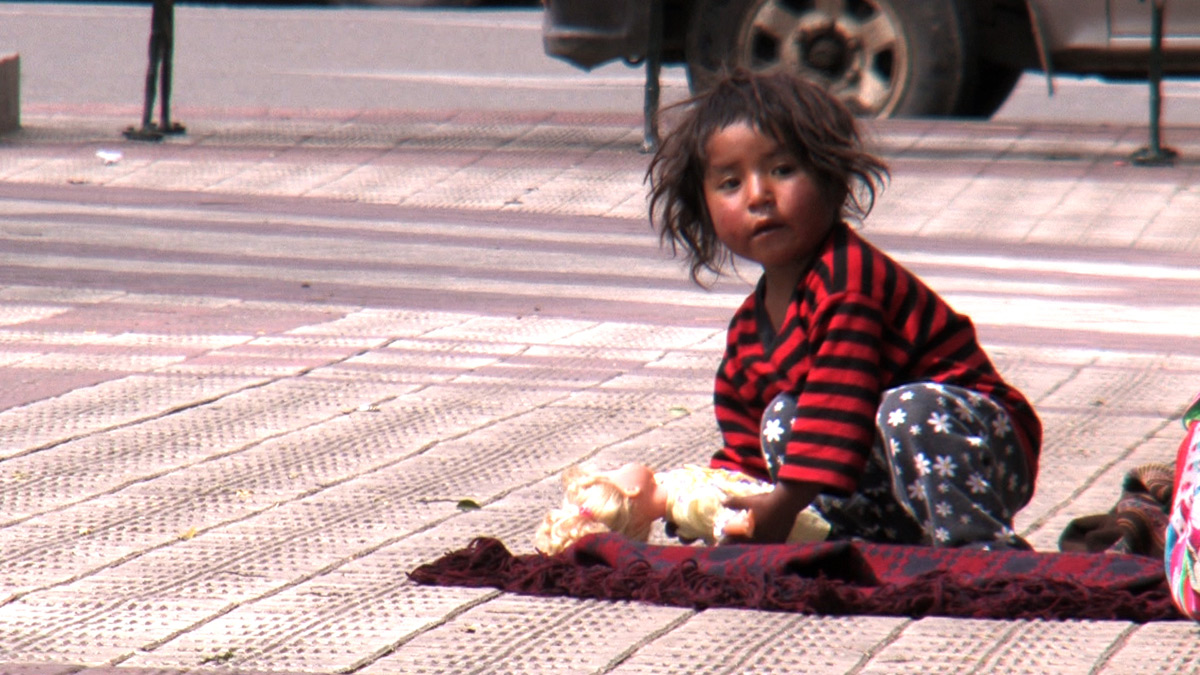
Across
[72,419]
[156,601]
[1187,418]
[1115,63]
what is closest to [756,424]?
[1187,418]

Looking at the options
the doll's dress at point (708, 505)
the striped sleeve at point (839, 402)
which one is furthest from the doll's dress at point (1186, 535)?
the doll's dress at point (708, 505)

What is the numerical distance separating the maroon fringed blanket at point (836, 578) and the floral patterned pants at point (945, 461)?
0.22ft

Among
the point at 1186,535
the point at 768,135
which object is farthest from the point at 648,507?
the point at 1186,535

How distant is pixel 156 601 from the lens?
3.37 metres

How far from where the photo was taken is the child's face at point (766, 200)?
11.6 ft

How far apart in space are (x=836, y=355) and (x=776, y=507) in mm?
277

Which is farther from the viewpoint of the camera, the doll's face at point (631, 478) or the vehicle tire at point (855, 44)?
the vehicle tire at point (855, 44)

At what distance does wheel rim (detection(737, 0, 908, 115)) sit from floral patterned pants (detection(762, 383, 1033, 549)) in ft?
21.8

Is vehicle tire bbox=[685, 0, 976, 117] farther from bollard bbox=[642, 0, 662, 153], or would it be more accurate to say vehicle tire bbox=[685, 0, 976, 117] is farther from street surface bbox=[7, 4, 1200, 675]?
bollard bbox=[642, 0, 662, 153]

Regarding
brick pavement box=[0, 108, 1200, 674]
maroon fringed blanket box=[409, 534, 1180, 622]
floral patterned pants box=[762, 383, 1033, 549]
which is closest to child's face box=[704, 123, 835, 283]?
floral patterned pants box=[762, 383, 1033, 549]

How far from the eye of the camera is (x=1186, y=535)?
3189 millimetres

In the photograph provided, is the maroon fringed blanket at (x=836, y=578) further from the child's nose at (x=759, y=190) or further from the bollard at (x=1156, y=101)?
the bollard at (x=1156, y=101)

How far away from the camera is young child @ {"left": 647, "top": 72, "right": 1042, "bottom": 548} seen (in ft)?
11.3

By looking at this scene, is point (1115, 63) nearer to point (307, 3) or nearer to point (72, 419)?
point (72, 419)
